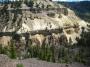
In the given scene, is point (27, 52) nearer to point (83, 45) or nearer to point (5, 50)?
point (5, 50)

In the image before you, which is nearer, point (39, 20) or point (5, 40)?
Answer: point (5, 40)

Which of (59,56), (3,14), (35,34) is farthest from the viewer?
(3,14)

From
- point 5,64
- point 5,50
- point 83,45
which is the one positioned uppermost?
point 5,64

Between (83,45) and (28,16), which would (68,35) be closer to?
(83,45)

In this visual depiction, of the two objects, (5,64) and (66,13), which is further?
(66,13)

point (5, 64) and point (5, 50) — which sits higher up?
point (5, 64)

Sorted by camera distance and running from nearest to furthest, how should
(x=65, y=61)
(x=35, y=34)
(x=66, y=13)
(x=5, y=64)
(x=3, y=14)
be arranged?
(x=5, y=64) < (x=65, y=61) < (x=35, y=34) < (x=3, y=14) < (x=66, y=13)

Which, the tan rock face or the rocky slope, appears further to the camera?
the rocky slope

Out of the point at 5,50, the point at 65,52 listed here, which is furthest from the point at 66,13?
the point at 5,50

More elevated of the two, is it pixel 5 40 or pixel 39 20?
pixel 39 20

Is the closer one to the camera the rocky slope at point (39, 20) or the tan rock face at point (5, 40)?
the tan rock face at point (5, 40)
